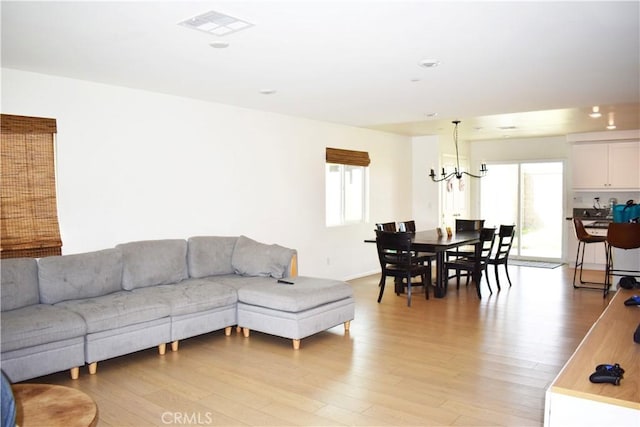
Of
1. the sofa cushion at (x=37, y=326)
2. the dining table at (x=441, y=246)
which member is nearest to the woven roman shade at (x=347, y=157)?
the dining table at (x=441, y=246)

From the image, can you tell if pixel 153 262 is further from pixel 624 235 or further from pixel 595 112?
pixel 595 112

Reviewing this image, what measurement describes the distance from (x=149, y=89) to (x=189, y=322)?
2.43 m

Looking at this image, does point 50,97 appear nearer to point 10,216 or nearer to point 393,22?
point 10,216

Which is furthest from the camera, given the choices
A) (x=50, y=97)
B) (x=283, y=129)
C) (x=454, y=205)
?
(x=454, y=205)

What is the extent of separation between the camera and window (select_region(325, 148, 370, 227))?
7.93 m

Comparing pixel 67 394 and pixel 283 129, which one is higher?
pixel 283 129

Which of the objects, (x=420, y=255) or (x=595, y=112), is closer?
(x=595, y=112)

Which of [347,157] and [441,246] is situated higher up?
[347,157]

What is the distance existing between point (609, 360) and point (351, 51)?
8.61ft

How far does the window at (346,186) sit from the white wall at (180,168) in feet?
0.63

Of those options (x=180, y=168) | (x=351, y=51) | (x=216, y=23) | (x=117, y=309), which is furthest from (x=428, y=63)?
(x=117, y=309)

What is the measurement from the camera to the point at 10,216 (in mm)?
4270

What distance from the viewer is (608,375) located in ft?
6.75

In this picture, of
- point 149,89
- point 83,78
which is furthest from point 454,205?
point 83,78
